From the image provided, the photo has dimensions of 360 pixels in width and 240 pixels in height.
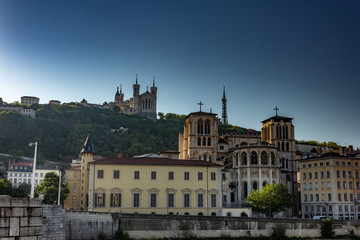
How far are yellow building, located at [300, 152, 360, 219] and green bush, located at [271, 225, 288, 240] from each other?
22856mm

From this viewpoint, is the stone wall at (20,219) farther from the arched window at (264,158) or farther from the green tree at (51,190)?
the arched window at (264,158)

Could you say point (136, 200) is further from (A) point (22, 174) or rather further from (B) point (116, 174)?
(A) point (22, 174)

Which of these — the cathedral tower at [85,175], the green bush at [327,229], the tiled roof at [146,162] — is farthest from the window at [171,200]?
the green bush at [327,229]

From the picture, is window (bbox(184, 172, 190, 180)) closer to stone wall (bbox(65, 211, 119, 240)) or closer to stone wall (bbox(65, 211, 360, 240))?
stone wall (bbox(65, 211, 360, 240))

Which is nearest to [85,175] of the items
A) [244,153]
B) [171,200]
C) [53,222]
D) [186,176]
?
[171,200]

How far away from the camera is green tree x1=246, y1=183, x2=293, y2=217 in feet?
207

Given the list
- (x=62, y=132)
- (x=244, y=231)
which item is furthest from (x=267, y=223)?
(x=62, y=132)

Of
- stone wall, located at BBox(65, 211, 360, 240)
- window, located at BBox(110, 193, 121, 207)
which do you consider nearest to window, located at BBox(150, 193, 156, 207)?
window, located at BBox(110, 193, 121, 207)

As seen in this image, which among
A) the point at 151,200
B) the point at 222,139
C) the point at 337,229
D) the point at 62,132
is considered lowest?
the point at 337,229

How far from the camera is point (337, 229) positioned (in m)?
53.2

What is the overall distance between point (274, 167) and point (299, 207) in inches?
574

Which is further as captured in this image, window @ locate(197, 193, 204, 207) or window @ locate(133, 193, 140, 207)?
window @ locate(197, 193, 204, 207)

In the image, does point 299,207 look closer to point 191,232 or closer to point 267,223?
point 267,223

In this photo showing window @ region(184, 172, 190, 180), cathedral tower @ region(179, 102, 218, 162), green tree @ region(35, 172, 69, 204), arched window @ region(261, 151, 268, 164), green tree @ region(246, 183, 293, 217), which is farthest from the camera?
cathedral tower @ region(179, 102, 218, 162)
